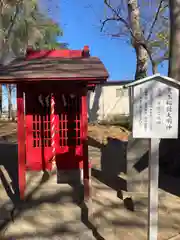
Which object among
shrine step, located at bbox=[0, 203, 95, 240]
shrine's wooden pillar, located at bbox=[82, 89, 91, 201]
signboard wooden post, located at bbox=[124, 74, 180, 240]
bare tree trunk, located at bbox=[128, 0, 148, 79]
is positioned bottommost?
shrine step, located at bbox=[0, 203, 95, 240]

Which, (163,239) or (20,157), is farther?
(20,157)

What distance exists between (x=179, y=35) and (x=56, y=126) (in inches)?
172

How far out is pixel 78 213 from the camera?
19.8 ft

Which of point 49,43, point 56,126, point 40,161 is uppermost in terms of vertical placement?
point 49,43

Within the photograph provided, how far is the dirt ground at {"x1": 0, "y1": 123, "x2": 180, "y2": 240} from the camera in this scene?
5340mm

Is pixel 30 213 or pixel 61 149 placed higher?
pixel 61 149

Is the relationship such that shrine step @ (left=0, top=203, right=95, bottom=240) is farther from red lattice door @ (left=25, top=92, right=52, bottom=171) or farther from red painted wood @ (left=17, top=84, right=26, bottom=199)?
red lattice door @ (left=25, top=92, right=52, bottom=171)

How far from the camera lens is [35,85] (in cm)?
748

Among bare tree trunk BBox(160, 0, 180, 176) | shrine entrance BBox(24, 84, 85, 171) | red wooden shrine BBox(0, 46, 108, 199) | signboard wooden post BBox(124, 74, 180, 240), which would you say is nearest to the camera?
signboard wooden post BBox(124, 74, 180, 240)

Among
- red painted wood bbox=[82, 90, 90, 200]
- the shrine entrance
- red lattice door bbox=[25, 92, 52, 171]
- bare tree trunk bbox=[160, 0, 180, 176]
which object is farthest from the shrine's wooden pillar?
bare tree trunk bbox=[160, 0, 180, 176]

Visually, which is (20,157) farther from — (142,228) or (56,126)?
(142,228)

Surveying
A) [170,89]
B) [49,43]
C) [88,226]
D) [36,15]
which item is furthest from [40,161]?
[49,43]

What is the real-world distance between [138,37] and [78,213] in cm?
931

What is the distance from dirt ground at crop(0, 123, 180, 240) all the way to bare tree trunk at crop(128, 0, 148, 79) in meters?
7.02
